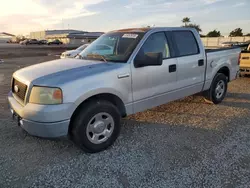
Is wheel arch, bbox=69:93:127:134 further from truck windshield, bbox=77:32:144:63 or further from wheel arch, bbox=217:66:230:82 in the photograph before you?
wheel arch, bbox=217:66:230:82

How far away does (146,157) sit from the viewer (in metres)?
3.13

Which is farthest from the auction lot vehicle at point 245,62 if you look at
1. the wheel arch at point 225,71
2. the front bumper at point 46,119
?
the front bumper at point 46,119

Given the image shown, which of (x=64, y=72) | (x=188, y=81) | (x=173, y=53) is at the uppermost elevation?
(x=173, y=53)

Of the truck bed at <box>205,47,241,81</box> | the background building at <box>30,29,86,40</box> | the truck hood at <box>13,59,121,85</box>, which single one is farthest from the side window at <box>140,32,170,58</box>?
the background building at <box>30,29,86,40</box>

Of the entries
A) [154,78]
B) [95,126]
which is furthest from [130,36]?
[95,126]

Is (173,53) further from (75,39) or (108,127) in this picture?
(75,39)

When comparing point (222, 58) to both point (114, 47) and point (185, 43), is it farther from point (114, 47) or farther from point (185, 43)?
point (114, 47)

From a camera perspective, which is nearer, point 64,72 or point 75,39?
point 64,72

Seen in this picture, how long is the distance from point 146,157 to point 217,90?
3.16 meters

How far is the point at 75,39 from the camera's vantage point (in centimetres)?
7500

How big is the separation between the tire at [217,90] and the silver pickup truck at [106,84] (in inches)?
24.8

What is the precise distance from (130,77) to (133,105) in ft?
1.57

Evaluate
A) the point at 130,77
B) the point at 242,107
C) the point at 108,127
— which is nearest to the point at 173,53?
the point at 130,77

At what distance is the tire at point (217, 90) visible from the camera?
525cm
